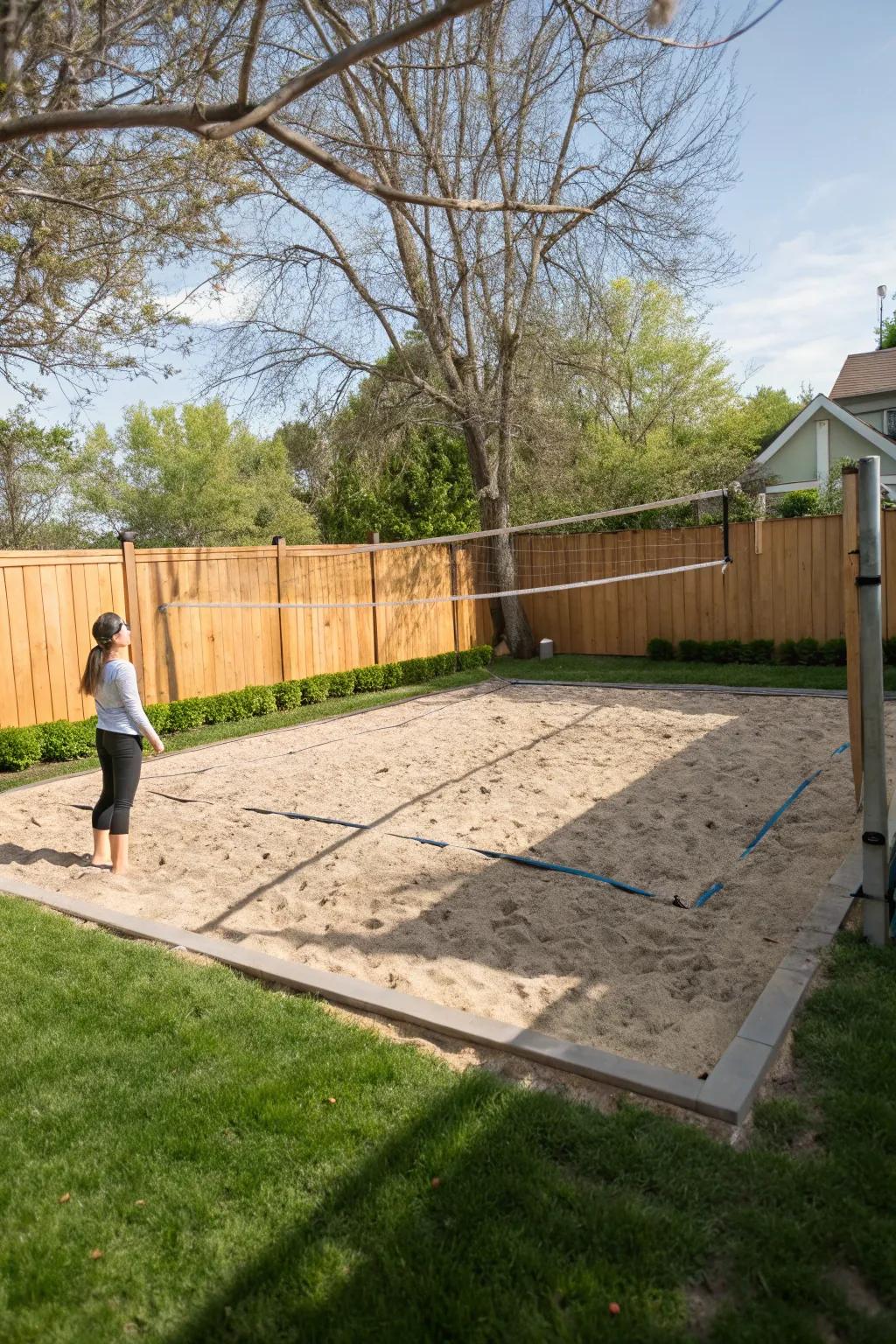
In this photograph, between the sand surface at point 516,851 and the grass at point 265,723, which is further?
the grass at point 265,723

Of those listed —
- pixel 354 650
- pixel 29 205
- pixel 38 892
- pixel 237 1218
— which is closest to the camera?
pixel 237 1218

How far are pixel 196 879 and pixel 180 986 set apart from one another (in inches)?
59.5

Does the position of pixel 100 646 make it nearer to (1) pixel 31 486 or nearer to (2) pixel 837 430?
(1) pixel 31 486

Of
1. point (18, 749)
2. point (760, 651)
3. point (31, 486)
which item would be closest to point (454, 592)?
point (760, 651)

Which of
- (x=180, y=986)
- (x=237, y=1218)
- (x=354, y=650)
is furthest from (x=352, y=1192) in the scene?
(x=354, y=650)

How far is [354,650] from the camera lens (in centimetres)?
1272

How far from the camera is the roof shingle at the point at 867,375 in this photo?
24375 millimetres

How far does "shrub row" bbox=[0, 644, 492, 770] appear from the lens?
820 cm

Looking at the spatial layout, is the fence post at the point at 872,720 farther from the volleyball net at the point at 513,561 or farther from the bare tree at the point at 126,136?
the volleyball net at the point at 513,561

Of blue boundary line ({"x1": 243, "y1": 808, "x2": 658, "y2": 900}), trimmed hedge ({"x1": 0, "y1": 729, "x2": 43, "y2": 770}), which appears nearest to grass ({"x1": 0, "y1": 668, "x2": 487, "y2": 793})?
trimmed hedge ({"x1": 0, "y1": 729, "x2": 43, "y2": 770})

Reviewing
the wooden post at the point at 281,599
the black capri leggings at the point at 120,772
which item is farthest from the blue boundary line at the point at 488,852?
the wooden post at the point at 281,599

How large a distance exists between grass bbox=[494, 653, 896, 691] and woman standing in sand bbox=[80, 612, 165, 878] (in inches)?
307

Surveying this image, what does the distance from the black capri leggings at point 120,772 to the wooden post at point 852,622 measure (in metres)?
4.03

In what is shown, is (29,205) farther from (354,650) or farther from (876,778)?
(876,778)
